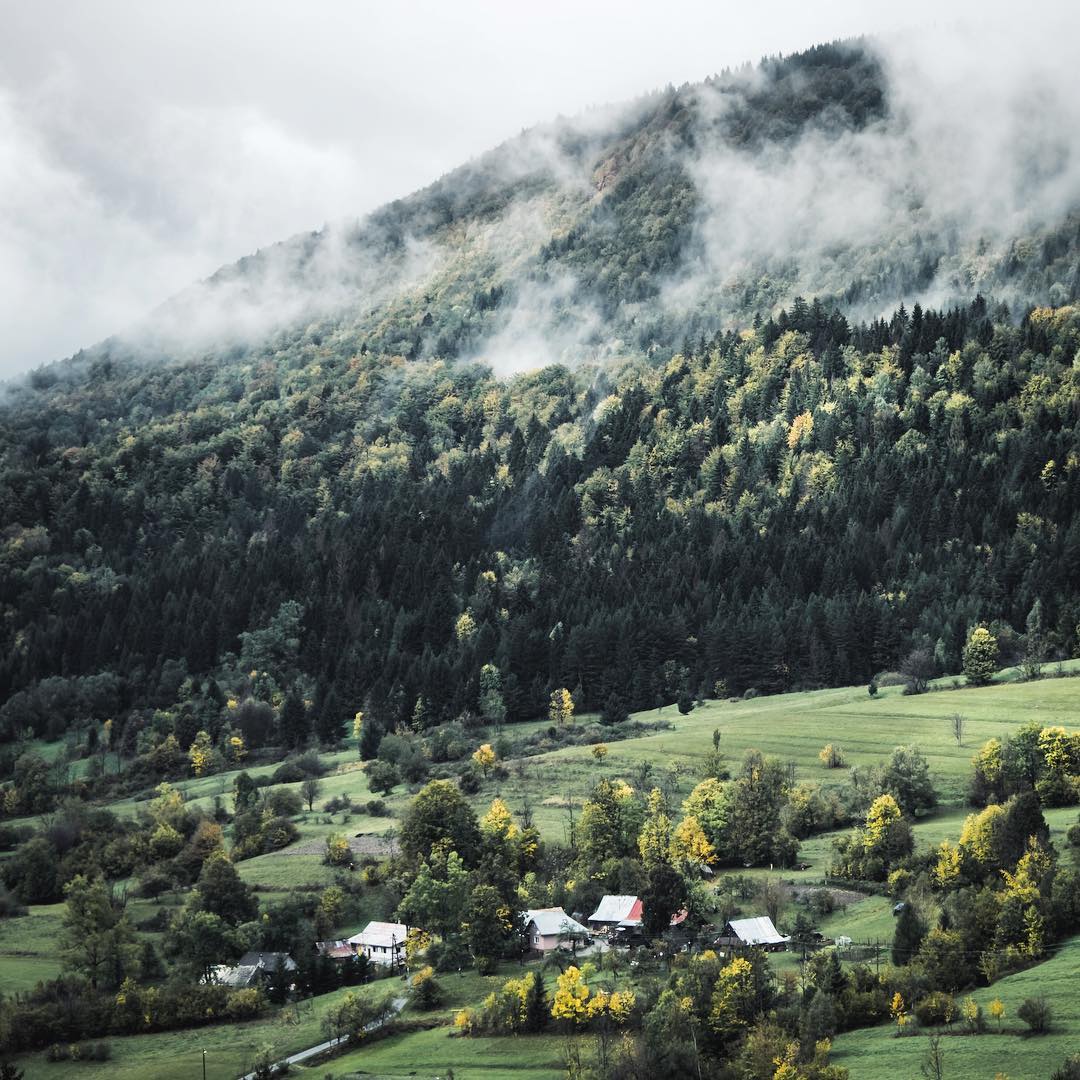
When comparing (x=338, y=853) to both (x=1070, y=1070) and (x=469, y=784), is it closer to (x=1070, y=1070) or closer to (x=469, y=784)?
(x=469, y=784)

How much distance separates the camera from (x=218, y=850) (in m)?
125

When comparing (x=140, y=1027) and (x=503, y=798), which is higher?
(x=503, y=798)

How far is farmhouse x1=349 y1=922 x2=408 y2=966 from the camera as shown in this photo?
333 feet

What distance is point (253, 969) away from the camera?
98.8 metres

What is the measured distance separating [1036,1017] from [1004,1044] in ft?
6.66

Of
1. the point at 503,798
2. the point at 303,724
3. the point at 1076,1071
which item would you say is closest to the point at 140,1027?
the point at 503,798

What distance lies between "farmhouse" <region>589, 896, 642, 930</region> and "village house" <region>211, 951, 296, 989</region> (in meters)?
22.4

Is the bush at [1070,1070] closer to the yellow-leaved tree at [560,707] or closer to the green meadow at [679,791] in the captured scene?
the green meadow at [679,791]

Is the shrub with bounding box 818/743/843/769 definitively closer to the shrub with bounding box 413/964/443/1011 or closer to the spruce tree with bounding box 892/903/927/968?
the spruce tree with bounding box 892/903/927/968

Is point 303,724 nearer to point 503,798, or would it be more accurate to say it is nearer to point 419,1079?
point 503,798

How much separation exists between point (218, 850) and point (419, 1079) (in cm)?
5491

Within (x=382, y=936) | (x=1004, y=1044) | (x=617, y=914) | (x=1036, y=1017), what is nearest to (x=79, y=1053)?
(x=382, y=936)

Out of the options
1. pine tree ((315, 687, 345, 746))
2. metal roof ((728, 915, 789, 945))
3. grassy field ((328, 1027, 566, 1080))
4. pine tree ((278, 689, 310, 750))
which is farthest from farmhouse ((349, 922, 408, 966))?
pine tree ((278, 689, 310, 750))

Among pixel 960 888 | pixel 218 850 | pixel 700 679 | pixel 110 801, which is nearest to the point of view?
pixel 960 888
